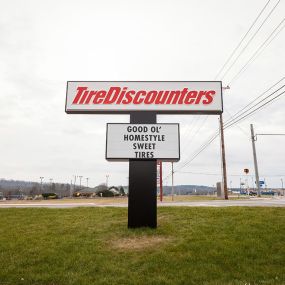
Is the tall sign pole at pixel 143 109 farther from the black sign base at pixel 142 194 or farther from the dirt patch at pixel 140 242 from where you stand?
the dirt patch at pixel 140 242

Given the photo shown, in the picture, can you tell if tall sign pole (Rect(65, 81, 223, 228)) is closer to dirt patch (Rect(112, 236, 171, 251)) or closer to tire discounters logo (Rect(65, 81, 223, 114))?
tire discounters logo (Rect(65, 81, 223, 114))

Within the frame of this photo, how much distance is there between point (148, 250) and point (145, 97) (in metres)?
5.97

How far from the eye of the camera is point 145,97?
40.2 feet

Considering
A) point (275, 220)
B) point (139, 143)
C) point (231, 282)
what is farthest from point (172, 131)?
point (231, 282)

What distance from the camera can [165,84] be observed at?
40.9ft

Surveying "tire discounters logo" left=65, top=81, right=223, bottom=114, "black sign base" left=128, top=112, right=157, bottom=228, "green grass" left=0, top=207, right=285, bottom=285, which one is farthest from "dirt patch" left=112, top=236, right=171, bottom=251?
"tire discounters logo" left=65, top=81, right=223, bottom=114

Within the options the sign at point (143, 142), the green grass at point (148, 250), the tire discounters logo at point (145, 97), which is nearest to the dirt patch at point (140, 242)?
the green grass at point (148, 250)

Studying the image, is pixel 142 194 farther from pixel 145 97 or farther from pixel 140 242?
pixel 145 97

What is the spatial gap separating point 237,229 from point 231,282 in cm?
406

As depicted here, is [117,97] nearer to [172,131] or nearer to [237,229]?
[172,131]

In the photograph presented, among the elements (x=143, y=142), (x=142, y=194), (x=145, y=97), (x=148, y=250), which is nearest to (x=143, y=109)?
(x=145, y=97)

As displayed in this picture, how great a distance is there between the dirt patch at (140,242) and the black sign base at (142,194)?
1252 millimetres

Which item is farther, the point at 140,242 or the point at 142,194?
the point at 142,194

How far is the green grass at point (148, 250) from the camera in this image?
6.73 m
